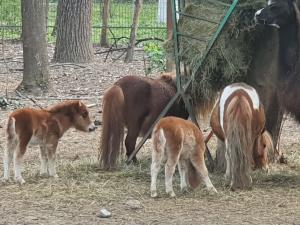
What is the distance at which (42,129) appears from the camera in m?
7.62

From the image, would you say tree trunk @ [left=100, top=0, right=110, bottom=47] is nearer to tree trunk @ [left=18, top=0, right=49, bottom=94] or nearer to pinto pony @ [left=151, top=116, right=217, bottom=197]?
tree trunk @ [left=18, top=0, right=49, bottom=94]

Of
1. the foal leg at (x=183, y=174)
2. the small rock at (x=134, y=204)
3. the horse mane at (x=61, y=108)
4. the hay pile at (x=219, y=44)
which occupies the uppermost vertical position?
the hay pile at (x=219, y=44)

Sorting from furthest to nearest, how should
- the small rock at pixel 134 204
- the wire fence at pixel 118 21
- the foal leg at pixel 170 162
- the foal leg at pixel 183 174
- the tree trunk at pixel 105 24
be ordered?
the wire fence at pixel 118 21 → the tree trunk at pixel 105 24 → the foal leg at pixel 183 174 → the foal leg at pixel 170 162 → the small rock at pixel 134 204

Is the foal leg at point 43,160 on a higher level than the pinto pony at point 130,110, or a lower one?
lower

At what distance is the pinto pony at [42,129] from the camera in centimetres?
737

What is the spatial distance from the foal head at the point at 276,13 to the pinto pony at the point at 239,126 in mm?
769

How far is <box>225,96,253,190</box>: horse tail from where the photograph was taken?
7.18 meters

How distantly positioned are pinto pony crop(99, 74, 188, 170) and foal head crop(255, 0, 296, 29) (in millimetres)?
1760

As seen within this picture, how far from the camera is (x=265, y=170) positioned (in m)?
8.16

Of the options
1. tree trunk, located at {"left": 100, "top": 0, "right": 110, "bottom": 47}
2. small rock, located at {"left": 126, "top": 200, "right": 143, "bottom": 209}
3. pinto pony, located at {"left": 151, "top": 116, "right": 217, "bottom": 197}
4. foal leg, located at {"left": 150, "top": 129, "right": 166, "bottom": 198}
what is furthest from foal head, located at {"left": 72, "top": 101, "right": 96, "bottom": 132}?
tree trunk, located at {"left": 100, "top": 0, "right": 110, "bottom": 47}

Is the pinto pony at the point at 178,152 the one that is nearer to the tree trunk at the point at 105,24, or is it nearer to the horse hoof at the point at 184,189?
the horse hoof at the point at 184,189

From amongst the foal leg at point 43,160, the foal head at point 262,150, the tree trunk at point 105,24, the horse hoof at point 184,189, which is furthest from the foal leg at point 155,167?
the tree trunk at point 105,24

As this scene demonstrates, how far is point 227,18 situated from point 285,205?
2230 millimetres

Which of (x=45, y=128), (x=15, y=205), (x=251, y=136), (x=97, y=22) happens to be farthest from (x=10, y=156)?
(x=97, y=22)
